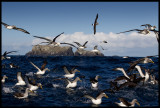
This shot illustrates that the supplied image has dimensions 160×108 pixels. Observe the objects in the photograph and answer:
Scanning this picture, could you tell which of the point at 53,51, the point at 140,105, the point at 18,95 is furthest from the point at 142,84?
the point at 53,51

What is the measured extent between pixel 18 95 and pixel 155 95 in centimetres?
894

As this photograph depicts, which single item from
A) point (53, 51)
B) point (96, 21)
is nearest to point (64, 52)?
point (53, 51)

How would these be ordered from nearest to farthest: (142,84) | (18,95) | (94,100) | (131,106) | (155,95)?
1. (131,106)
2. (94,100)
3. (18,95)
4. (155,95)
5. (142,84)

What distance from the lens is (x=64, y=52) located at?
195m

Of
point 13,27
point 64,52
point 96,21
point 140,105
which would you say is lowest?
point 140,105

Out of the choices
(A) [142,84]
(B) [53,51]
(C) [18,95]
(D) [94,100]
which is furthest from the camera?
(B) [53,51]

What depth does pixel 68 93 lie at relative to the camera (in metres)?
15.2

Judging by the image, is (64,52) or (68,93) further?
(64,52)

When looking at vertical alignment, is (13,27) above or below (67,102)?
above

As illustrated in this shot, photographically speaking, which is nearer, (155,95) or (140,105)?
(140,105)

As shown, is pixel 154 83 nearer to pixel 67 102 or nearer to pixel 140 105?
pixel 140 105

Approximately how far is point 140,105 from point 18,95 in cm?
729

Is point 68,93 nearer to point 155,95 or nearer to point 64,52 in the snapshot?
point 155,95

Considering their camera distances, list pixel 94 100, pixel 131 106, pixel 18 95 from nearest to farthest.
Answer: pixel 131 106 → pixel 94 100 → pixel 18 95
